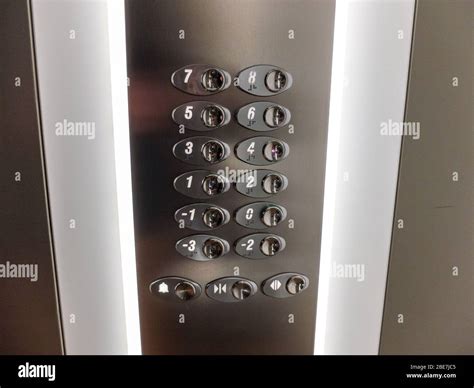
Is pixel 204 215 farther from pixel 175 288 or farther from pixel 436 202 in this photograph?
pixel 436 202

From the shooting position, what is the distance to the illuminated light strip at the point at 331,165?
0.55 m

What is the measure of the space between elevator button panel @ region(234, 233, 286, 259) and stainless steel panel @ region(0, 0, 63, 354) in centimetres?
30

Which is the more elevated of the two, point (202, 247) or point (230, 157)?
point (230, 157)

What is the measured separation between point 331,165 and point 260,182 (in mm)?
116

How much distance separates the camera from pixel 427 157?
1.91 ft

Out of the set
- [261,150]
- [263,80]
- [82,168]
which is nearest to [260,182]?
[261,150]

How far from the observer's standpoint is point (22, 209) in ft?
1.86

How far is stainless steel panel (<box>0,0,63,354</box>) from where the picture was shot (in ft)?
1.73

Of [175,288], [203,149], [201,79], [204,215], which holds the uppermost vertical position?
[201,79]

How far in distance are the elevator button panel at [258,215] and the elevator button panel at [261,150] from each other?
0.22ft

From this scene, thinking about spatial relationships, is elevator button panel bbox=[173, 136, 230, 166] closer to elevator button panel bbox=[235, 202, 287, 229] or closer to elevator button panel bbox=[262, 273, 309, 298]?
elevator button panel bbox=[235, 202, 287, 229]

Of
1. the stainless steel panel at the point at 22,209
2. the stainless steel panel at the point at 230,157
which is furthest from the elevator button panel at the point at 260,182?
the stainless steel panel at the point at 22,209

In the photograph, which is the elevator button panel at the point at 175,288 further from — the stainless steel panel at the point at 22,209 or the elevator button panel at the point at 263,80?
the elevator button panel at the point at 263,80

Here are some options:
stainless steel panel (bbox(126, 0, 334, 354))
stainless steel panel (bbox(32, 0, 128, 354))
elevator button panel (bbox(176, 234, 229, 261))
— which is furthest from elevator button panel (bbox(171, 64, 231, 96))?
elevator button panel (bbox(176, 234, 229, 261))
